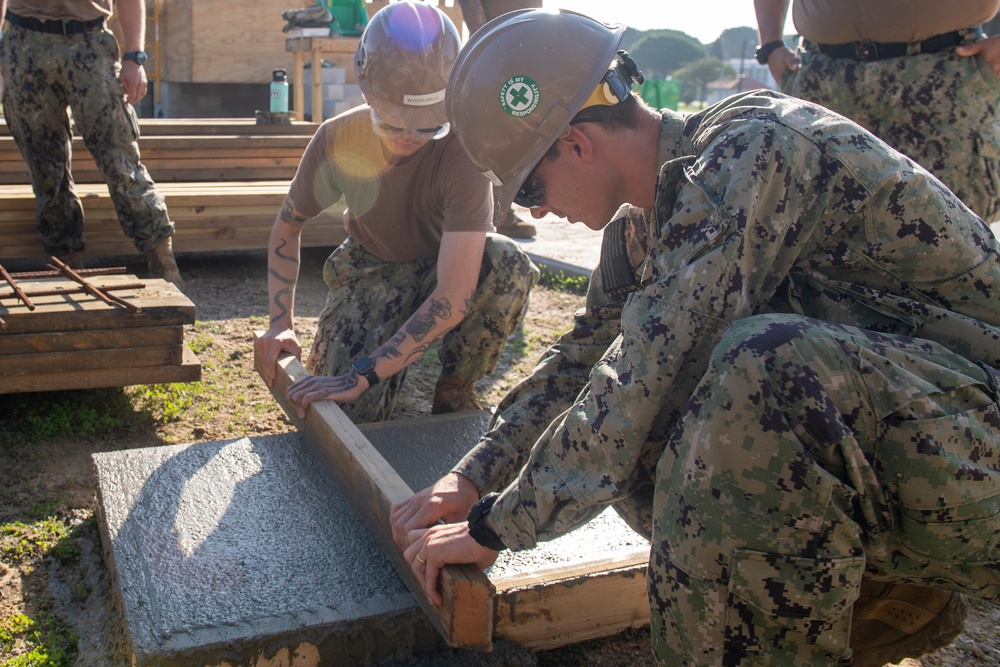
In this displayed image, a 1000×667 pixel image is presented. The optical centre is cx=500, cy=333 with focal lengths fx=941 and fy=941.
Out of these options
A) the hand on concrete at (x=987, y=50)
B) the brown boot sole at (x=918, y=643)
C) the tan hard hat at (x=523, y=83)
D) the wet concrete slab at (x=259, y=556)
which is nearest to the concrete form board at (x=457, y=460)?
the wet concrete slab at (x=259, y=556)

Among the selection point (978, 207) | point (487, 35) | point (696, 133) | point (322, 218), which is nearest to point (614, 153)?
point (696, 133)

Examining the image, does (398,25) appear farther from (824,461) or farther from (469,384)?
(824,461)

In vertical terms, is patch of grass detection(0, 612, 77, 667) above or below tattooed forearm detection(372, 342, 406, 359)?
below

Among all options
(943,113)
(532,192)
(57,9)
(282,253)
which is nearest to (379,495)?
(532,192)

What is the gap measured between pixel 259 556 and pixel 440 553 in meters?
0.69

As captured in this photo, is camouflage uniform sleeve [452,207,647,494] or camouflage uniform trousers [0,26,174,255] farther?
camouflage uniform trousers [0,26,174,255]

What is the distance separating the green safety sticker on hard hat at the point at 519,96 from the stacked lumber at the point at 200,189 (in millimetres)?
4567

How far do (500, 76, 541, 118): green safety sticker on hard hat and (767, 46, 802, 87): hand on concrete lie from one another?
8.26 feet

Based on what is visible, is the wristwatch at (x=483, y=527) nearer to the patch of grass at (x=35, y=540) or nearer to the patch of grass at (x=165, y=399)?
the patch of grass at (x=35, y=540)

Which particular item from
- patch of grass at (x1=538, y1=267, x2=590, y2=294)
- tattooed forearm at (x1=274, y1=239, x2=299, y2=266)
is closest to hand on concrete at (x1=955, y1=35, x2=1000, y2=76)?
tattooed forearm at (x1=274, y1=239, x2=299, y2=266)

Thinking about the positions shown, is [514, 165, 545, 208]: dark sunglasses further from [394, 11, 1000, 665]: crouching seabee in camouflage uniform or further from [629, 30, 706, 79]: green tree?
[629, 30, 706, 79]: green tree

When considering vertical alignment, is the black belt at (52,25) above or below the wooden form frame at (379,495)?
above

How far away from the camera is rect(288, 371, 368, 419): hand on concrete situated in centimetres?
318

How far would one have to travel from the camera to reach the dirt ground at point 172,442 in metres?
2.47
